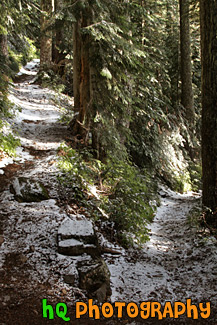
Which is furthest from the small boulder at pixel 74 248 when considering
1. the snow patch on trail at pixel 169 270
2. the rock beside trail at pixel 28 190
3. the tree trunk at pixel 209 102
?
the tree trunk at pixel 209 102

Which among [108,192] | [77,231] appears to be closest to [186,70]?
[108,192]

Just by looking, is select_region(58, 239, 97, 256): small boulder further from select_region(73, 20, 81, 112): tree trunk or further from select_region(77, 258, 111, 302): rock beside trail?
select_region(73, 20, 81, 112): tree trunk

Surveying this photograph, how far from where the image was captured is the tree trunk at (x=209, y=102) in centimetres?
518

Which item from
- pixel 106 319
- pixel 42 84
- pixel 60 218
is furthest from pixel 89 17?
pixel 42 84

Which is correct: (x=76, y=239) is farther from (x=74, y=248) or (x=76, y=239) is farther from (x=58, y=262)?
(x=58, y=262)

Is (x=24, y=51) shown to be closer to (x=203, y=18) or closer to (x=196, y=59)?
(x=196, y=59)

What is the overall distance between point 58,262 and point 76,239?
447 millimetres

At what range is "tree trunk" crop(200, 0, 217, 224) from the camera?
5.18 m

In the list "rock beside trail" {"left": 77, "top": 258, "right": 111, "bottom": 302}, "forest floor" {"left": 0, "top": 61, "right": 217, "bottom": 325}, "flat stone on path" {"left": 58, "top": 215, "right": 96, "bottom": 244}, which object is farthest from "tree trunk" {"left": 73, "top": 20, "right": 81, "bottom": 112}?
"rock beside trail" {"left": 77, "top": 258, "right": 111, "bottom": 302}

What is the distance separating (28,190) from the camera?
5.21 metres

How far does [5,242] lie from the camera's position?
4.14 metres

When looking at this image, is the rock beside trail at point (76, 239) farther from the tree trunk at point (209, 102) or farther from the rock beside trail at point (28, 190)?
the tree trunk at point (209, 102)

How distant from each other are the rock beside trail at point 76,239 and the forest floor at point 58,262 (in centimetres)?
14

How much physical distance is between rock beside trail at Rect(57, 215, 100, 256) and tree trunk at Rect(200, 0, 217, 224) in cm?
252
